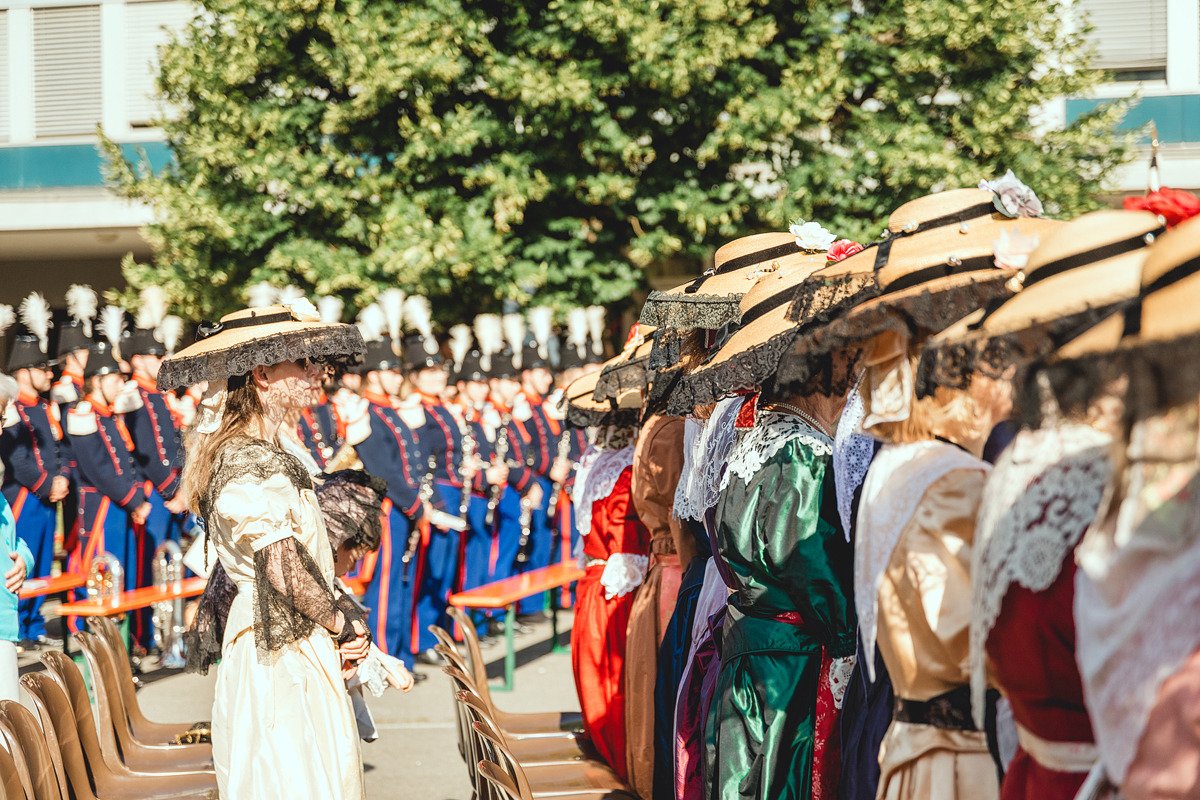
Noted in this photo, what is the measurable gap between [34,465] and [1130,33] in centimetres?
1252

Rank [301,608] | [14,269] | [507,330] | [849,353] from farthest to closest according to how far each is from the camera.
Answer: [14,269] < [507,330] < [301,608] < [849,353]

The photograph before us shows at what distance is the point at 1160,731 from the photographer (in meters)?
1.48

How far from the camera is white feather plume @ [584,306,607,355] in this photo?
11.8 m

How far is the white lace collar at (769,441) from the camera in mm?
3078

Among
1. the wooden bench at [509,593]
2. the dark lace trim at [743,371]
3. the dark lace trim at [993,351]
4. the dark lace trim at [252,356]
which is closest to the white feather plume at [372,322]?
the wooden bench at [509,593]

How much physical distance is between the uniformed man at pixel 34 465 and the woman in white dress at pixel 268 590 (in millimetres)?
5444

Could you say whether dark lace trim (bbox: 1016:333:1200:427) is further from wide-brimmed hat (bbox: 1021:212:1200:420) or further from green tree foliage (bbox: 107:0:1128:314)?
green tree foliage (bbox: 107:0:1128:314)

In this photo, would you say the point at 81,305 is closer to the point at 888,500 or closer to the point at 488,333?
the point at 488,333

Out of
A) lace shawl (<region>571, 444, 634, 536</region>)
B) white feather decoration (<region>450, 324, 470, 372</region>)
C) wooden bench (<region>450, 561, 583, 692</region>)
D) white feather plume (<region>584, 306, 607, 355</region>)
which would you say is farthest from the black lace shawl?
white feather plume (<region>584, 306, 607, 355</region>)

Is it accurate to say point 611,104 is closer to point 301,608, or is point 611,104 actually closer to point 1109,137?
point 1109,137

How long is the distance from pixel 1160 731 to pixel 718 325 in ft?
8.24

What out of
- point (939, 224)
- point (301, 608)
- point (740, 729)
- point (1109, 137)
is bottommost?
point (740, 729)

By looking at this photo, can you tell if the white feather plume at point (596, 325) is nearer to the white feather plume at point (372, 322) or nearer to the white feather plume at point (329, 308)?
the white feather plume at point (372, 322)

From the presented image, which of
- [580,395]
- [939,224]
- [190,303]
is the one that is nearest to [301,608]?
[939,224]
